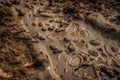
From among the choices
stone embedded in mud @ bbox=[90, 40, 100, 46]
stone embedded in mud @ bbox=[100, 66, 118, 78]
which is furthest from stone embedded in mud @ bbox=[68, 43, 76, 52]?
stone embedded in mud @ bbox=[100, 66, 118, 78]

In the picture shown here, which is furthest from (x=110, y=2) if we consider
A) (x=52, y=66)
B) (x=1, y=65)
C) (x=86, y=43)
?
(x=1, y=65)

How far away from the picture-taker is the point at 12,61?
142 cm

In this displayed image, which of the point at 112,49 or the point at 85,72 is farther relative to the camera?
the point at 112,49

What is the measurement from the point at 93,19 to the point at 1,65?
0.90m

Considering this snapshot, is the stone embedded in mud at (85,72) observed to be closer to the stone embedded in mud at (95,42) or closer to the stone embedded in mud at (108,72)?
the stone embedded in mud at (108,72)

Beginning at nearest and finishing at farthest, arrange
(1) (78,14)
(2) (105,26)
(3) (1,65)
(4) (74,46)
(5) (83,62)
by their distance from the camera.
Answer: (3) (1,65)
(5) (83,62)
(4) (74,46)
(2) (105,26)
(1) (78,14)

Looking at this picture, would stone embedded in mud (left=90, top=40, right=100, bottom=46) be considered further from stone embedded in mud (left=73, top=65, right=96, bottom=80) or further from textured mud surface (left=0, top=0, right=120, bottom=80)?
stone embedded in mud (left=73, top=65, right=96, bottom=80)

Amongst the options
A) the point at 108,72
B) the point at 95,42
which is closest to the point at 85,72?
the point at 108,72

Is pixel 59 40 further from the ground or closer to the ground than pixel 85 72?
further from the ground

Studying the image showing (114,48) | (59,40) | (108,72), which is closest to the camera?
(108,72)

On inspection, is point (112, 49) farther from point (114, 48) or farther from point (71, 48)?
point (71, 48)

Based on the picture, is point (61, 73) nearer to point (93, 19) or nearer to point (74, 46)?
point (74, 46)

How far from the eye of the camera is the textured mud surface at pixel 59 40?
4.63 ft

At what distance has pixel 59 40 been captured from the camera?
1681 mm
